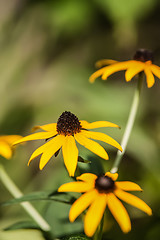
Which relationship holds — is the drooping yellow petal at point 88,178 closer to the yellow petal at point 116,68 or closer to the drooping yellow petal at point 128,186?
the drooping yellow petal at point 128,186

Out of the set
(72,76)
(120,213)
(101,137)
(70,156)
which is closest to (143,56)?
(101,137)

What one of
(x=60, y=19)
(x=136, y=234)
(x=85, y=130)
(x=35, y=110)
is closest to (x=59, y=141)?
(x=85, y=130)

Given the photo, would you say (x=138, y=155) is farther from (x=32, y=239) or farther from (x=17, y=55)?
(x=17, y=55)

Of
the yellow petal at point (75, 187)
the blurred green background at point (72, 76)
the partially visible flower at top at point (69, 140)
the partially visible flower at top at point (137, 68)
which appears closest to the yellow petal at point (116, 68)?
the partially visible flower at top at point (137, 68)

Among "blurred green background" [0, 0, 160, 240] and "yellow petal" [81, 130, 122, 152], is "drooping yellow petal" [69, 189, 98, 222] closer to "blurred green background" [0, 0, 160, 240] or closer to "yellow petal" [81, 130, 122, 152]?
"yellow petal" [81, 130, 122, 152]

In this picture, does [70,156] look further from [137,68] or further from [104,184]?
[137,68]

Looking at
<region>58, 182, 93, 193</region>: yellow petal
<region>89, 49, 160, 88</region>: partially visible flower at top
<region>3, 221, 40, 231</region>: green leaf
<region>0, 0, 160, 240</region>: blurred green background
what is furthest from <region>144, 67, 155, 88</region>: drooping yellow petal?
<region>0, 0, 160, 240</region>: blurred green background

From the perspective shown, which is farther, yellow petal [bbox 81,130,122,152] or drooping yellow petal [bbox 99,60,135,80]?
drooping yellow petal [bbox 99,60,135,80]
